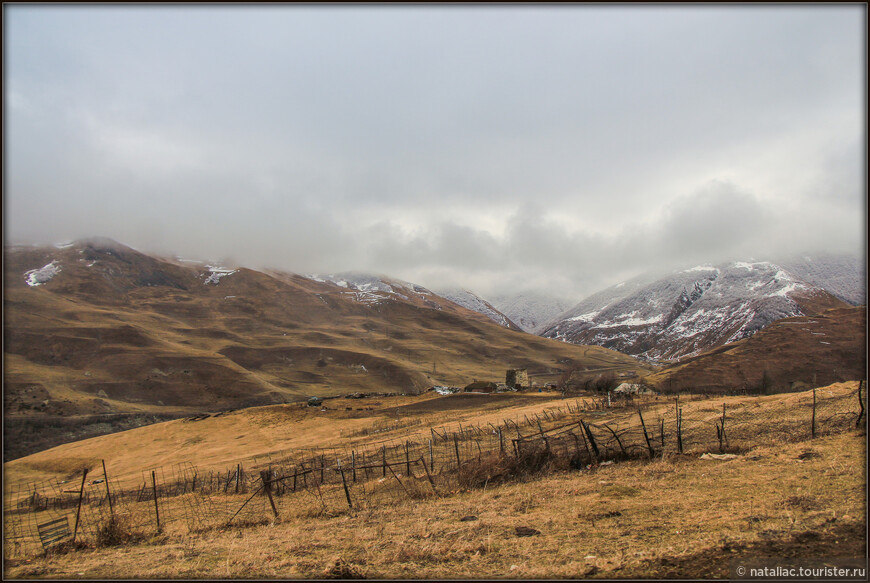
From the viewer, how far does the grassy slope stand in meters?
8.71

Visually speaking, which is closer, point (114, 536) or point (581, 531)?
point (581, 531)

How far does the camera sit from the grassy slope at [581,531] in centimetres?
871

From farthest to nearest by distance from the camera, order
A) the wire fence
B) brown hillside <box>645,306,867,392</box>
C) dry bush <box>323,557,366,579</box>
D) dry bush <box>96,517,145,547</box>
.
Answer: brown hillside <box>645,306,867,392</box> < the wire fence < dry bush <box>96,517,145,547</box> < dry bush <box>323,557,366,579</box>

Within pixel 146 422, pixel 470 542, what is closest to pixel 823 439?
pixel 470 542

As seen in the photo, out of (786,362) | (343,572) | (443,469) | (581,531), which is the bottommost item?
(786,362)

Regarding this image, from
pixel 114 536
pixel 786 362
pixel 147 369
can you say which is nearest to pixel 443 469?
pixel 114 536

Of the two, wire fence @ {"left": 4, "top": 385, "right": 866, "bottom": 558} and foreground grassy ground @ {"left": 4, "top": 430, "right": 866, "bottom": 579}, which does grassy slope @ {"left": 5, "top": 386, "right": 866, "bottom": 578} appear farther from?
wire fence @ {"left": 4, "top": 385, "right": 866, "bottom": 558}

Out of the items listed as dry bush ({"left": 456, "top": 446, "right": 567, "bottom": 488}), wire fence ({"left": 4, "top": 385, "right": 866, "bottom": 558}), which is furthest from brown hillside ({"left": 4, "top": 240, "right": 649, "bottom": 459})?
dry bush ({"left": 456, "top": 446, "right": 567, "bottom": 488})

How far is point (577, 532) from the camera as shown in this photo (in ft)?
35.0

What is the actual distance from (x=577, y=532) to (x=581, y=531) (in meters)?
0.12

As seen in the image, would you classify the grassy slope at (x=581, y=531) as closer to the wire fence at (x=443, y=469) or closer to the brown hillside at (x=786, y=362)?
the wire fence at (x=443, y=469)

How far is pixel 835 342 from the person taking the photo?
82.3 meters

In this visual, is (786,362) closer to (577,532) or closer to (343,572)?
(577,532)

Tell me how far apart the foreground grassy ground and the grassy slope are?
0.14ft
